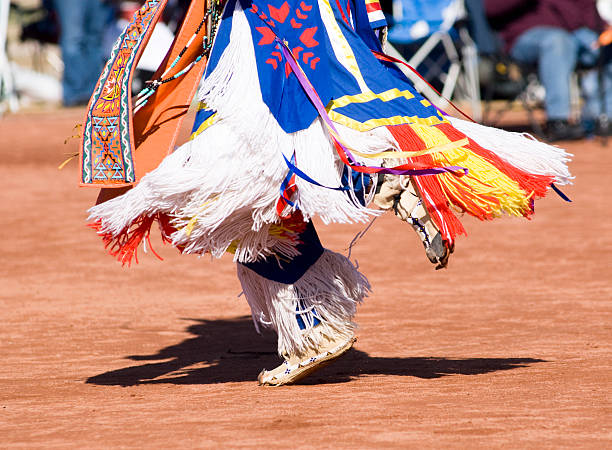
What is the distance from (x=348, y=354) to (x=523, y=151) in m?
1.42

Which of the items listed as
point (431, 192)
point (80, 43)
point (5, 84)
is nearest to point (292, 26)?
point (431, 192)

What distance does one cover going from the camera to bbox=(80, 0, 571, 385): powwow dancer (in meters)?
4.23

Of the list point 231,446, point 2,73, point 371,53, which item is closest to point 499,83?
point 2,73

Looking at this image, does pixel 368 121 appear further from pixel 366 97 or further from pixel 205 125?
pixel 205 125

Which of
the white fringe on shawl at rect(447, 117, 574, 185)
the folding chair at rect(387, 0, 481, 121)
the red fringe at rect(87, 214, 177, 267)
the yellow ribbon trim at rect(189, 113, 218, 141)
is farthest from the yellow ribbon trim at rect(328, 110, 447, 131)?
the folding chair at rect(387, 0, 481, 121)

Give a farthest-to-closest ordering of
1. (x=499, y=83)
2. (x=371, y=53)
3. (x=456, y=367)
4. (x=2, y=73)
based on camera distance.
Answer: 1. (x=2, y=73)
2. (x=499, y=83)
3. (x=456, y=367)
4. (x=371, y=53)

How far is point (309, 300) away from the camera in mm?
4613

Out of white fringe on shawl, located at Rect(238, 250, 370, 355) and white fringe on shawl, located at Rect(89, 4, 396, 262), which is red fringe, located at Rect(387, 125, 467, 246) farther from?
white fringe on shawl, located at Rect(238, 250, 370, 355)

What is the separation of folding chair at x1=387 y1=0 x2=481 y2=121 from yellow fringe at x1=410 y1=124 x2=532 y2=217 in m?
10.5

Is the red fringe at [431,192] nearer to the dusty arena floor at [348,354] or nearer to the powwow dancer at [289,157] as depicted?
the powwow dancer at [289,157]

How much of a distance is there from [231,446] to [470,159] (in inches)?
58.7

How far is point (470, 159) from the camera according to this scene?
4414mm

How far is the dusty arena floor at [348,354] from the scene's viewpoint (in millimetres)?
3861

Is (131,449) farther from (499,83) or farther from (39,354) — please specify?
(499,83)
